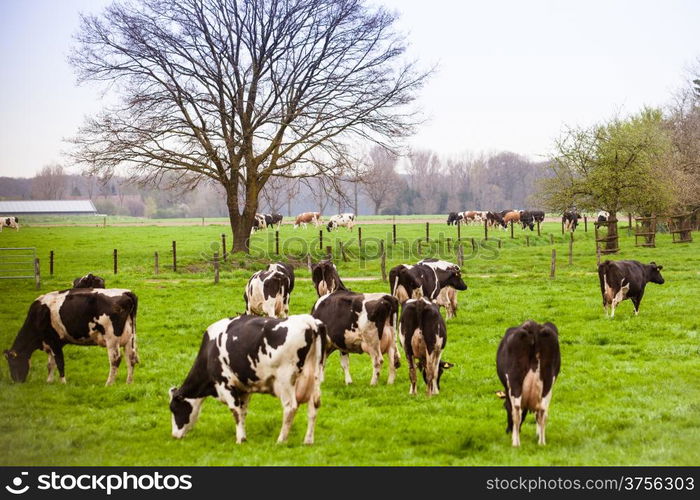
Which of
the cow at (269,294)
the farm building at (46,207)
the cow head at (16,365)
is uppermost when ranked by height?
the farm building at (46,207)

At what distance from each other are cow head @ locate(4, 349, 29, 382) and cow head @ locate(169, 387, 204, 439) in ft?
12.7

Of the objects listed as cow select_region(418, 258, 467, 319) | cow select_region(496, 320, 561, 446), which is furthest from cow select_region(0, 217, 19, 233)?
cow select_region(496, 320, 561, 446)

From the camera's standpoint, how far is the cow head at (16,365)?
11.5m

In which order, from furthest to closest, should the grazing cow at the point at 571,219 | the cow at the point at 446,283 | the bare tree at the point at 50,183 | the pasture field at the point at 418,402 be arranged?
the grazing cow at the point at 571,219 < the bare tree at the point at 50,183 < the cow at the point at 446,283 < the pasture field at the point at 418,402

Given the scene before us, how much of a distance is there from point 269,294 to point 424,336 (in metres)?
7.19

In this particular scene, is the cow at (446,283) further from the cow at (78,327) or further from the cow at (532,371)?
the cow at (532,371)

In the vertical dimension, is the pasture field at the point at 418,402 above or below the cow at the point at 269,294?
below

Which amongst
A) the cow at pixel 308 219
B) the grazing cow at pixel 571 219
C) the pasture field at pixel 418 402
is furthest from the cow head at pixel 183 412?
the cow at pixel 308 219

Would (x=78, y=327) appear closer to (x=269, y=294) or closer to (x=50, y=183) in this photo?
(x=269, y=294)

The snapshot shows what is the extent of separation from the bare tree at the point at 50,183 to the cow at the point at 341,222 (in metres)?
25.0

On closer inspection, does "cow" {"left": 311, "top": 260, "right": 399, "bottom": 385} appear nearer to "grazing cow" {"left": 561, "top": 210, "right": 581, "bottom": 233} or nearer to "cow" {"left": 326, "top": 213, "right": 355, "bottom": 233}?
"grazing cow" {"left": 561, "top": 210, "right": 581, "bottom": 233}

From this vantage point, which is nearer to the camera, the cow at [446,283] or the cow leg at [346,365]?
the cow leg at [346,365]
